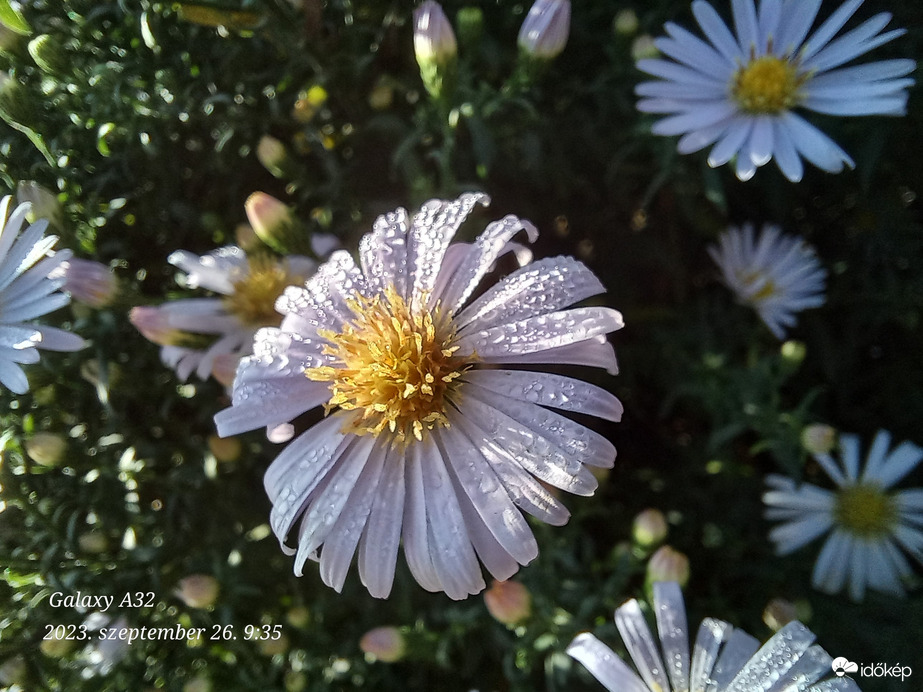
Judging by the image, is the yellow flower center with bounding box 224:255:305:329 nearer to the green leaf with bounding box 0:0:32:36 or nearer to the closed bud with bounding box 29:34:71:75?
the closed bud with bounding box 29:34:71:75

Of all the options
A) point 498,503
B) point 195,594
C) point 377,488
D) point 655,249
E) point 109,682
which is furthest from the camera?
point 655,249

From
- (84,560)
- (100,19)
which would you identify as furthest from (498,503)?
(100,19)

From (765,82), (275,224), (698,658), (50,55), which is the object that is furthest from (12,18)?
(698,658)

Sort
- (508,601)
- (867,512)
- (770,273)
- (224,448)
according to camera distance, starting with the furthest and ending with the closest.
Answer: (770,273) → (867,512) → (224,448) → (508,601)

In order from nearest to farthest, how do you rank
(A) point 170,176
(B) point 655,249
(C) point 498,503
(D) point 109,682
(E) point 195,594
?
(C) point 498,503
(E) point 195,594
(D) point 109,682
(A) point 170,176
(B) point 655,249

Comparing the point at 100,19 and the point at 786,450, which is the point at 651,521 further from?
the point at 100,19

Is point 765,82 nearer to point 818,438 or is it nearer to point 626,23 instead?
point 626,23

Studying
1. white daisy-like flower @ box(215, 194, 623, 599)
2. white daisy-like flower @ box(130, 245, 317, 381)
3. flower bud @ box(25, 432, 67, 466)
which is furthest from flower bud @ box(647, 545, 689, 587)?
flower bud @ box(25, 432, 67, 466)
